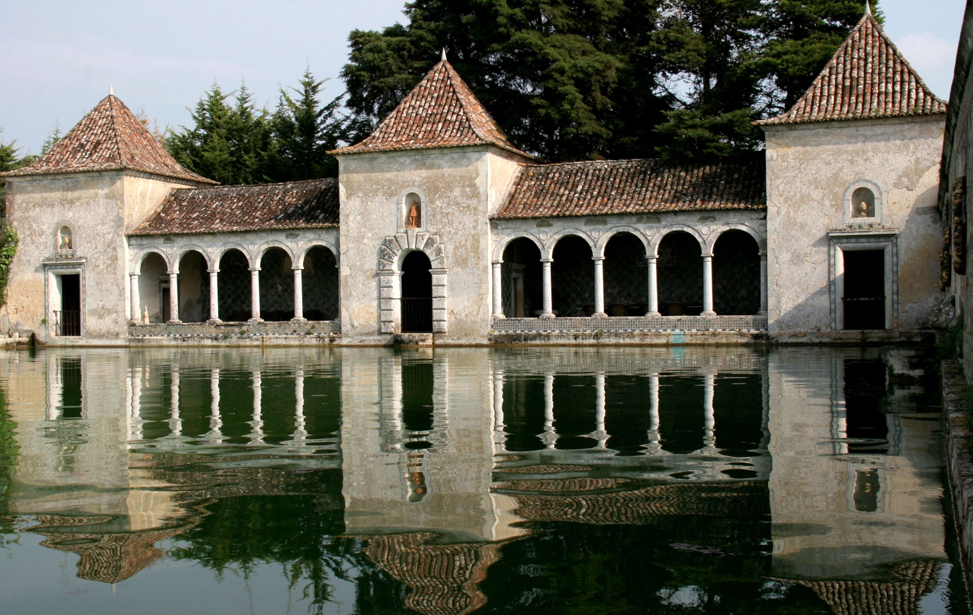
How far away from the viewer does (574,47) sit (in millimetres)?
32188

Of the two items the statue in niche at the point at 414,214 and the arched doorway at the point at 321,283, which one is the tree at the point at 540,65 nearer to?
the statue in niche at the point at 414,214

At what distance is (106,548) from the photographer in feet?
15.9

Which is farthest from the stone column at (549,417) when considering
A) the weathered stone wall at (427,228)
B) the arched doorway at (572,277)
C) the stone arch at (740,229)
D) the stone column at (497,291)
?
the arched doorway at (572,277)

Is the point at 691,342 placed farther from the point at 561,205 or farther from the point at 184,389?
the point at 184,389

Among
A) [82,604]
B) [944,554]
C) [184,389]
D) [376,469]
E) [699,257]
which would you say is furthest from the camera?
[699,257]

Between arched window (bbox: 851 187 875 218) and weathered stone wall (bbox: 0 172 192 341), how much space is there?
780 inches

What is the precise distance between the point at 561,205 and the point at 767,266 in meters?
5.38

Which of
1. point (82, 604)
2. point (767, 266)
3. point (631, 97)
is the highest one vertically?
point (631, 97)

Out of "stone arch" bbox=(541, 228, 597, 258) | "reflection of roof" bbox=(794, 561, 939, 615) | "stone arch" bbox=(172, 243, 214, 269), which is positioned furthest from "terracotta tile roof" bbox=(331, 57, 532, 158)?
"reflection of roof" bbox=(794, 561, 939, 615)

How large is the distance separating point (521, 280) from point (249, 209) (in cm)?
811

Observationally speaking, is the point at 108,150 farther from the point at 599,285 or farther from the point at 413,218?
the point at 599,285

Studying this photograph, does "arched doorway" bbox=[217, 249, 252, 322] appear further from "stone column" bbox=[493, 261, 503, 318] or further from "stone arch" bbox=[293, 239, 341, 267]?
"stone column" bbox=[493, 261, 503, 318]

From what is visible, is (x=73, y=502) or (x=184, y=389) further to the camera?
(x=184, y=389)

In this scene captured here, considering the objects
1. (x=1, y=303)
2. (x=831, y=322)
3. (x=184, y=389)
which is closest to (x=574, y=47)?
(x=831, y=322)
